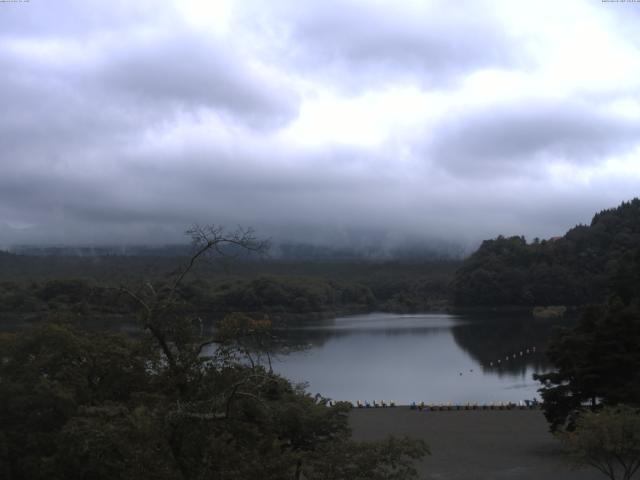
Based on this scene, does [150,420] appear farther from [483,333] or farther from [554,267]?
[554,267]

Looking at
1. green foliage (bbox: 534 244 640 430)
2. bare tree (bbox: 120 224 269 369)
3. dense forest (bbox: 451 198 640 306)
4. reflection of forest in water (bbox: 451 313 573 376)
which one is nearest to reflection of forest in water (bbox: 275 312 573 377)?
reflection of forest in water (bbox: 451 313 573 376)

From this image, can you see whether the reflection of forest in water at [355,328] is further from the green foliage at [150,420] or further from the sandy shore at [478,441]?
the green foliage at [150,420]

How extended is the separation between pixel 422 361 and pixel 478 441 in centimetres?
2722

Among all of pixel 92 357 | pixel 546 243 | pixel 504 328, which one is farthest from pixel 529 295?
pixel 92 357

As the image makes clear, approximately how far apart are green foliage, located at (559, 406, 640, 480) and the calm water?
315 inches

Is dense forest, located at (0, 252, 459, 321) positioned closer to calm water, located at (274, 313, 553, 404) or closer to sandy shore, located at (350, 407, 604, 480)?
calm water, located at (274, 313, 553, 404)

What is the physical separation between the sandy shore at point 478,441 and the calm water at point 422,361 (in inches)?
165

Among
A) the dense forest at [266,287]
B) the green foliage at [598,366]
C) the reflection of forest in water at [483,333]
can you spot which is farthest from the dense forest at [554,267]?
the green foliage at [598,366]

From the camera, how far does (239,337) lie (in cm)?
728

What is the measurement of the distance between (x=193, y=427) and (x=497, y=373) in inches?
1534

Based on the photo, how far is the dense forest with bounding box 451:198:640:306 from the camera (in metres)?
96.1

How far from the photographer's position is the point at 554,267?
99.4m

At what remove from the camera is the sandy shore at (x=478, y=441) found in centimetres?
1833

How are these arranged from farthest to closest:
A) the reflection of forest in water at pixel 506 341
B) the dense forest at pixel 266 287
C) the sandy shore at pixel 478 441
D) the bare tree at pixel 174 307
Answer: the dense forest at pixel 266 287 → the reflection of forest in water at pixel 506 341 → the sandy shore at pixel 478 441 → the bare tree at pixel 174 307
